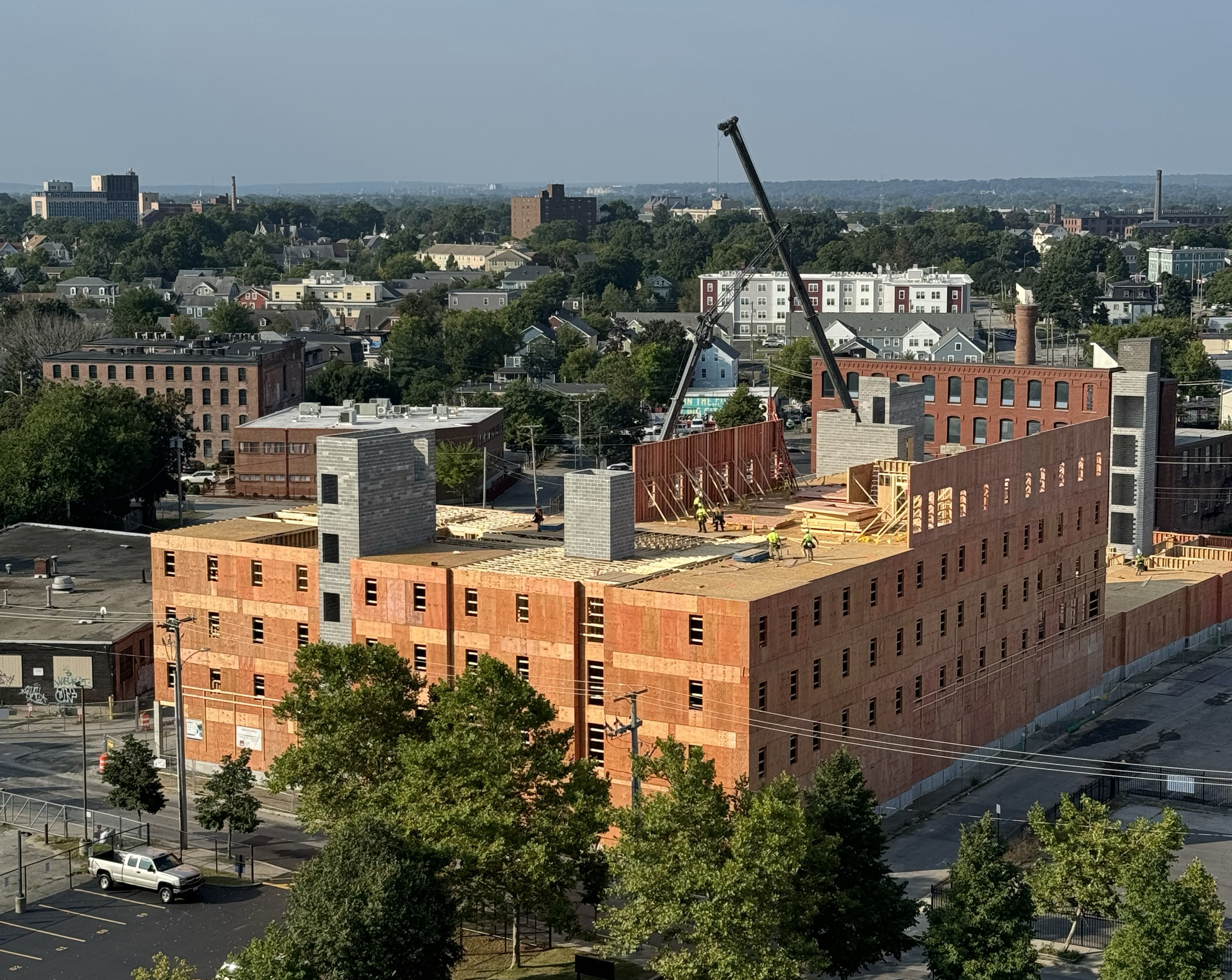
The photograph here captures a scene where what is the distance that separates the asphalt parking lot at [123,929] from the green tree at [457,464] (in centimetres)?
7586

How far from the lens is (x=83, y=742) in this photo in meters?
68.9

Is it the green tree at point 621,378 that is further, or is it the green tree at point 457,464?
the green tree at point 621,378

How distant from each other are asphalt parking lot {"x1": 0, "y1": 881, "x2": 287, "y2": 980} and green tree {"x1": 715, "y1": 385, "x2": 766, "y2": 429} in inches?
4183

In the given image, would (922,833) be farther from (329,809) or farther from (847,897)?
(329,809)

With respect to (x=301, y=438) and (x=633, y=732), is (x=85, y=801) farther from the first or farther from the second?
(x=301, y=438)

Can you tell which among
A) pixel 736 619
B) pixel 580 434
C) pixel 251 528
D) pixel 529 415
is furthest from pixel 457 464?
pixel 736 619

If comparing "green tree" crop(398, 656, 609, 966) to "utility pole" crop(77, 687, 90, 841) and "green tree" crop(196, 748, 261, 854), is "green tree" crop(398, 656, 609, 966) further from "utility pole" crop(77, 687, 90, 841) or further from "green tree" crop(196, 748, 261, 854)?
"utility pole" crop(77, 687, 90, 841)

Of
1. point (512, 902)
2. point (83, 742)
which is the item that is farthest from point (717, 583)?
point (83, 742)

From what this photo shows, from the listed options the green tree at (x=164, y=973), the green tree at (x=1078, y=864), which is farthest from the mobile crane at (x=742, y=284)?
the green tree at (x=164, y=973)

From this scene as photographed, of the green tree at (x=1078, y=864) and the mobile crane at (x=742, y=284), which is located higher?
the mobile crane at (x=742, y=284)

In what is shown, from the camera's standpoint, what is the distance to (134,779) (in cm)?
6481

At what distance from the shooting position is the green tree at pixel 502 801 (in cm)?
5241

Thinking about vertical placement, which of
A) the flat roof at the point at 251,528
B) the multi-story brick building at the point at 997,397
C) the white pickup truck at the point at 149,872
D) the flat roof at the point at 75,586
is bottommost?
the white pickup truck at the point at 149,872

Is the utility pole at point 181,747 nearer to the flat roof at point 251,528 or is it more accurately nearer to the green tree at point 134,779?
the green tree at point 134,779
